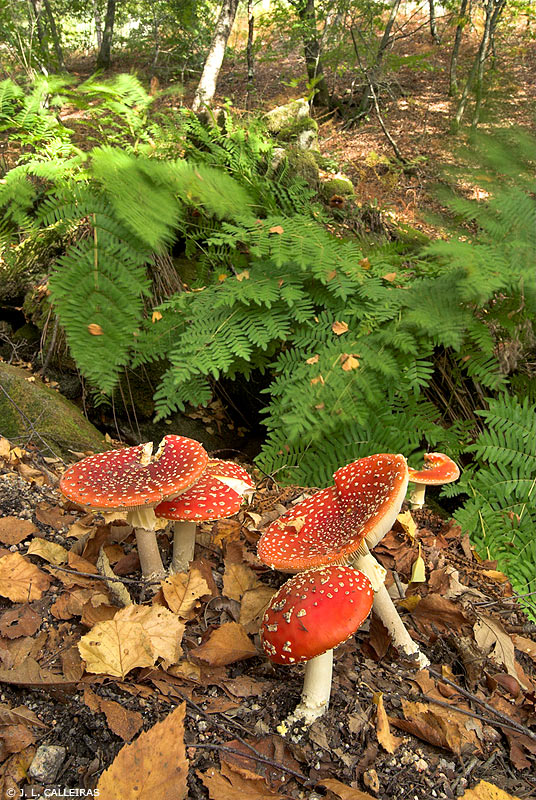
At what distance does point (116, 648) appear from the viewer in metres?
1.84

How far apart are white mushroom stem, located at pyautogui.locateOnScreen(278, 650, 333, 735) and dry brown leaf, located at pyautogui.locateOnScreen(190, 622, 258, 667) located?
0.90ft

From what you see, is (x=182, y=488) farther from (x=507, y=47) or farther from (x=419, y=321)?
(x=507, y=47)

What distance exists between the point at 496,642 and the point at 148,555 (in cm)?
156

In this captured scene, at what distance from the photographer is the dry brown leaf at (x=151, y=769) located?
4.65 feet

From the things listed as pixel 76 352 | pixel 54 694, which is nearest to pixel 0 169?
pixel 76 352

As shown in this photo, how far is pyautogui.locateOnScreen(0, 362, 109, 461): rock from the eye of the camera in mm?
3555

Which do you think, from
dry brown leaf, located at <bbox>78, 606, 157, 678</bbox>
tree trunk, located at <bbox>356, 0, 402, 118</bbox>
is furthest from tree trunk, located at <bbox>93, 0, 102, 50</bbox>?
dry brown leaf, located at <bbox>78, 606, 157, 678</bbox>

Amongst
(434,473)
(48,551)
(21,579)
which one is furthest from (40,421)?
(434,473)

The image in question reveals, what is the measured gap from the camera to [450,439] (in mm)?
3162

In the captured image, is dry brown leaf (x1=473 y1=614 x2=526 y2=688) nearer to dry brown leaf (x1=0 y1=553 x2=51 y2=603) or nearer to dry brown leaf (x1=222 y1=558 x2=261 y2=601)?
dry brown leaf (x1=222 y1=558 x2=261 y2=601)

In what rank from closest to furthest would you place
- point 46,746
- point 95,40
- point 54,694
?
1. point 46,746
2. point 54,694
3. point 95,40

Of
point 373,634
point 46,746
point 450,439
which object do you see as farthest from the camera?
point 450,439

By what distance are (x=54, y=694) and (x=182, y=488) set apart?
829mm

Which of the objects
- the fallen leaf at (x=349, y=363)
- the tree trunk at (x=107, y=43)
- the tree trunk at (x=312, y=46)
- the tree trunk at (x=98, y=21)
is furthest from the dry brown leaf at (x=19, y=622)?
the tree trunk at (x=98, y=21)
